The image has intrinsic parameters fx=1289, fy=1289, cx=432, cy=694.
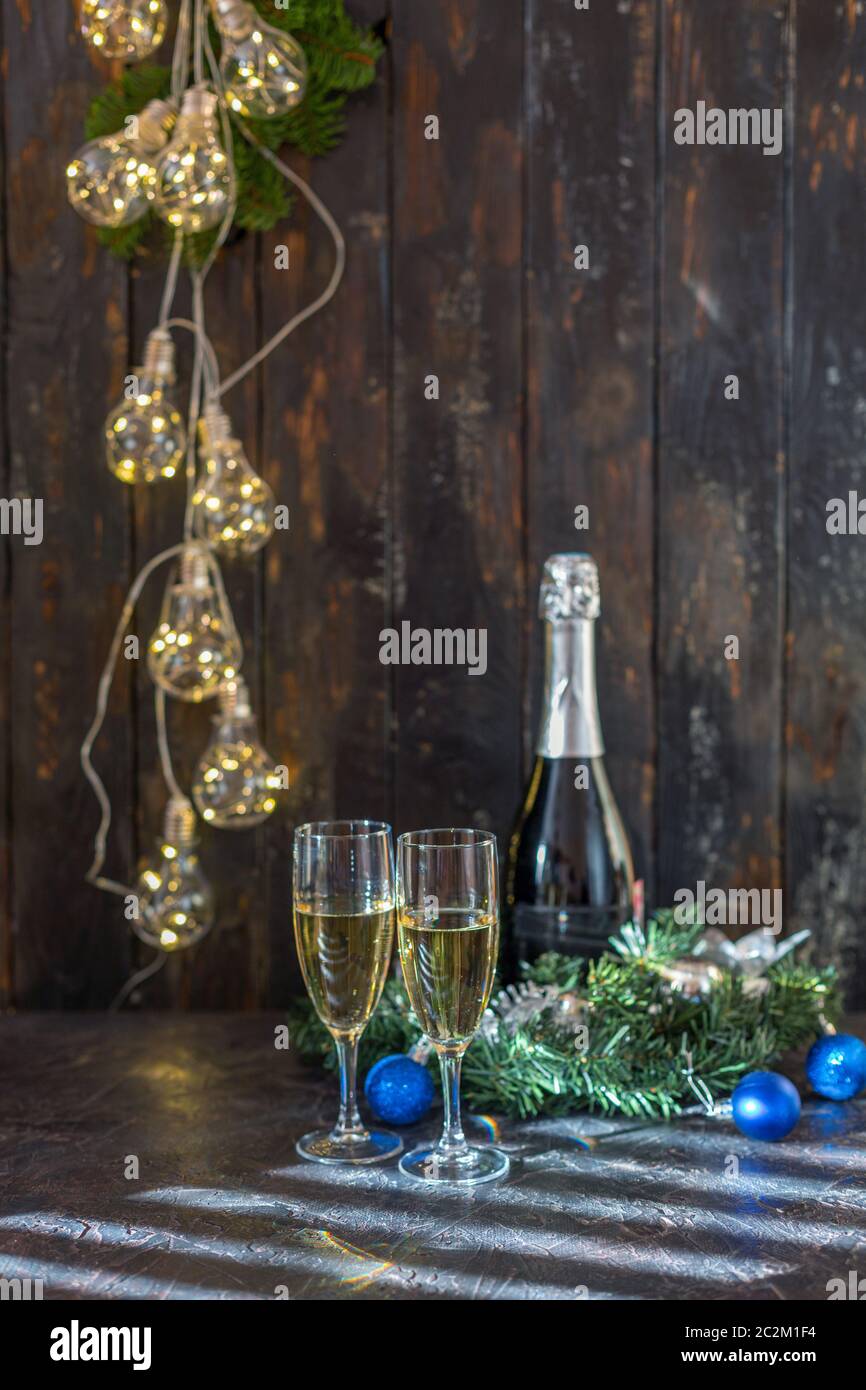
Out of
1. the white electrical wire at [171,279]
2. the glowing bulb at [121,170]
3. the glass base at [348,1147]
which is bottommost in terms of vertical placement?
the glass base at [348,1147]

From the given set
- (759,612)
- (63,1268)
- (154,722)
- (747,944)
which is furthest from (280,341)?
(63,1268)

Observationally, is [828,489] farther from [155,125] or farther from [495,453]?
[155,125]

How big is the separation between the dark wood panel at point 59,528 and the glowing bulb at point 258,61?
0.19m

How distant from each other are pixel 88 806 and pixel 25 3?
702 mm

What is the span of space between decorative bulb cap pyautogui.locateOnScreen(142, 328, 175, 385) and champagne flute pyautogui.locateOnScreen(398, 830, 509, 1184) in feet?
1.59

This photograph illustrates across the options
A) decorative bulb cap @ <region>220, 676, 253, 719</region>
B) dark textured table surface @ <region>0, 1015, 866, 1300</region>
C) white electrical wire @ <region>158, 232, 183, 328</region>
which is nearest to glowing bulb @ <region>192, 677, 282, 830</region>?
decorative bulb cap @ <region>220, 676, 253, 719</region>

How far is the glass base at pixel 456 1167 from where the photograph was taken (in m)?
0.75

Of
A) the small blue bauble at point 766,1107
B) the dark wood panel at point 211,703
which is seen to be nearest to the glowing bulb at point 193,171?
the dark wood panel at point 211,703

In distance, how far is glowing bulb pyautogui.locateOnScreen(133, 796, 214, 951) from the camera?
108 centimetres

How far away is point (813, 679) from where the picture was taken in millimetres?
1140

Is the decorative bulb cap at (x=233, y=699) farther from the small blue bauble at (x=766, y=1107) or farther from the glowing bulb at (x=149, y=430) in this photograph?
the small blue bauble at (x=766, y=1107)

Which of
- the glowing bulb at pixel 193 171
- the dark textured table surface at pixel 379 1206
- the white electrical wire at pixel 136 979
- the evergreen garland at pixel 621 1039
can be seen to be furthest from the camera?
the white electrical wire at pixel 136 979
